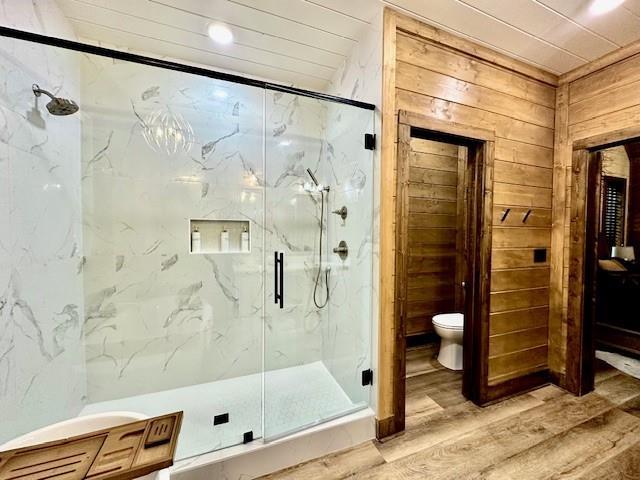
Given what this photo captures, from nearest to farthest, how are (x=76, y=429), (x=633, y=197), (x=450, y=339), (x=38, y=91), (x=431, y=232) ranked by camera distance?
(x=76, y=429)
(x=38, y=91)
(x=450, y=339)
(x=431, y=232)
(x=633, y=197)

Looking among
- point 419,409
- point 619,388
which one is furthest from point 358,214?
point 619,388

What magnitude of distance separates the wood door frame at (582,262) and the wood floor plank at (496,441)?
246mm

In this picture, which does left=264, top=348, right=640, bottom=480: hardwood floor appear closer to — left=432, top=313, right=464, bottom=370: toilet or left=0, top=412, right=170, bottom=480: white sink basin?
left=432, top=313, right=464, bottom=370: toilet

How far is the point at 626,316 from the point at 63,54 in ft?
18.4

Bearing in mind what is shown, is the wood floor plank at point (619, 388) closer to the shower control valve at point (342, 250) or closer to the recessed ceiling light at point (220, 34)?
the shower control valve at point (342, 250)

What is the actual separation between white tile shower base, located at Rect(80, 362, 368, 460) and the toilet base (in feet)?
3.92

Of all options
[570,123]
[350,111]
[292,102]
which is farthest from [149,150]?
[570,123]

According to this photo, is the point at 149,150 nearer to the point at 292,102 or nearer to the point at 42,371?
the point at 292,102

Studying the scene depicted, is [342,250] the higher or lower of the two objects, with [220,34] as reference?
lower

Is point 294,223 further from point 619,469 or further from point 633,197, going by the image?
point 633,197

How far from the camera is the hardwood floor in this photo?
1.50 metres

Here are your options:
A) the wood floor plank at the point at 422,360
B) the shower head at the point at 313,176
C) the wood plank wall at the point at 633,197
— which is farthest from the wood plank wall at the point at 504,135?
the wood plank wall at the point at 633,197

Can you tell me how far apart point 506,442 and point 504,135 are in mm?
2095

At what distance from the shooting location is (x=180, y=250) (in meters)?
2.25
